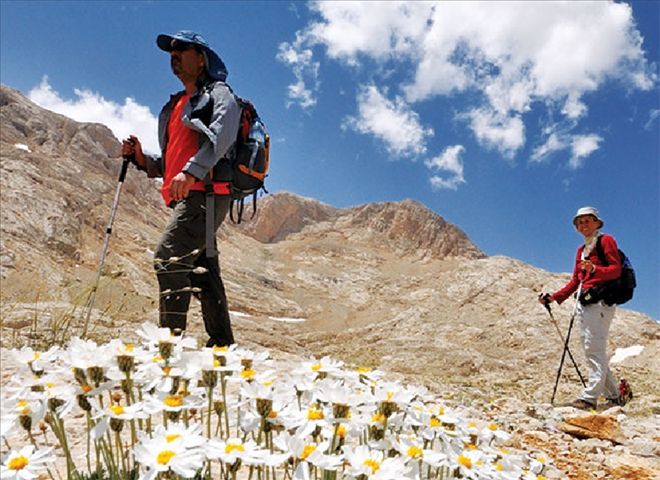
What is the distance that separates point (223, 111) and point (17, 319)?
19.3 feet

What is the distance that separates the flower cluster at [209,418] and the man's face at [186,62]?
385 centimetres

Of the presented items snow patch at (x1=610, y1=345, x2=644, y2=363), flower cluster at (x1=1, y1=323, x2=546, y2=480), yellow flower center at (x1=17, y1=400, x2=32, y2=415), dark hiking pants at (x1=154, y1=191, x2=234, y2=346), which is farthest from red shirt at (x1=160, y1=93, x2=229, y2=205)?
snow patch at (x1=610, y1=345, x2=644, y2=363)

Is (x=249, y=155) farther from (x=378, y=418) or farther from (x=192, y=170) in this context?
(x=378, y=418)

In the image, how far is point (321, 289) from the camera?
67.6m

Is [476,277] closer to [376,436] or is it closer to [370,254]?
[370,254]

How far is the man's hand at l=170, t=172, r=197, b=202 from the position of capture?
4.58 metres

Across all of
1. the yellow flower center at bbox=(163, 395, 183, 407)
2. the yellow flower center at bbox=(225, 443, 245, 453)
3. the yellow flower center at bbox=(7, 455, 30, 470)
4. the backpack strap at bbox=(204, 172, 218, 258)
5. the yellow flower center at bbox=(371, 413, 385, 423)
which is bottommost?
the yellow flower center at bbox=(7, 455, 30, 470)

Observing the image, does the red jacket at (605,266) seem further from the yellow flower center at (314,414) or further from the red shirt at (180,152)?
the yellow flower center at (314,414)

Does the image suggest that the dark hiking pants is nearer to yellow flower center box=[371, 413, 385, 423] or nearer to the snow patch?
yellow flower center box=[371, 413, 385, 423]

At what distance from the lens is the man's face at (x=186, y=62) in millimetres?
5250

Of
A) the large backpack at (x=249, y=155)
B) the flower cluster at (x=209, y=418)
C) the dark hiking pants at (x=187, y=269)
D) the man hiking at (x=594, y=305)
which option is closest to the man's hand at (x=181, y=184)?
the dark hiking pants at (x=187, y=269)

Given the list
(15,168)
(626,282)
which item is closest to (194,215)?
(626,282)

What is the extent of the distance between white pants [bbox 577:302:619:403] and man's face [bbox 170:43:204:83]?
6.66 m

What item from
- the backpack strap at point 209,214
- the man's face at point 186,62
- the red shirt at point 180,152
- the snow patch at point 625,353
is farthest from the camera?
the snow patch at point 625,353
